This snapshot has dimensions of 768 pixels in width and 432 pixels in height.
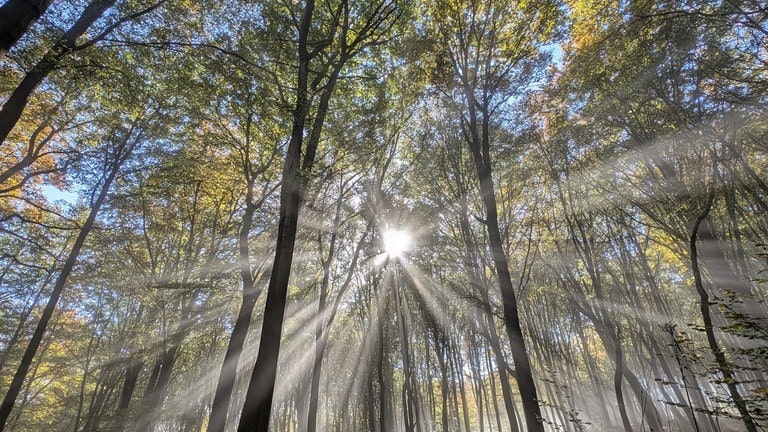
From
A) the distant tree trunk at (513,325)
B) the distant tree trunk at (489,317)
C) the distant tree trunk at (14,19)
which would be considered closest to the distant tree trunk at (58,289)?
the distant tree trunk at (14,19)

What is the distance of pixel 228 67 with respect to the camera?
7520mm

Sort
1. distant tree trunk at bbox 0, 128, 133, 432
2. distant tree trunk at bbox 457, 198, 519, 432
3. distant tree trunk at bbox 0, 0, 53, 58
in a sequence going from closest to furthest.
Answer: distant tree trunk at bbox 0, 0, 53, 58, distant tree trunk at bbox 0, 128, 133, 432, distant tree trunk at bbox 457, 198, 519, 432

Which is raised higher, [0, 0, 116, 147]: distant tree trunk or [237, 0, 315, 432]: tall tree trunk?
[0, 0, 116, 147]: distant tree trunk

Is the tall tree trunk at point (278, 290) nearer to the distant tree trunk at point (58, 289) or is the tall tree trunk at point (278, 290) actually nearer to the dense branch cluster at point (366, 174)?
the dense branch cluster at point (366, 174)

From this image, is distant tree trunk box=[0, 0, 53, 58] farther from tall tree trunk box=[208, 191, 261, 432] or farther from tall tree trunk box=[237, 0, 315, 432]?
tall tree trunk box=[208, 191, 261, 432]

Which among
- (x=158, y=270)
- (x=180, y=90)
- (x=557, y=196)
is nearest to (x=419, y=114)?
(x=557, y=196)

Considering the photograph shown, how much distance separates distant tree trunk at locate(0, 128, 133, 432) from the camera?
8148 millimetres

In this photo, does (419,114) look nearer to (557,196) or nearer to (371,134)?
(371,134)

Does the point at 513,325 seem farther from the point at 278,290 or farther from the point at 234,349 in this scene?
the point at 234,349

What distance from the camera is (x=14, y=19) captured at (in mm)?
3959

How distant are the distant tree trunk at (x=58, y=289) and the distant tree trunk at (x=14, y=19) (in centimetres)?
618

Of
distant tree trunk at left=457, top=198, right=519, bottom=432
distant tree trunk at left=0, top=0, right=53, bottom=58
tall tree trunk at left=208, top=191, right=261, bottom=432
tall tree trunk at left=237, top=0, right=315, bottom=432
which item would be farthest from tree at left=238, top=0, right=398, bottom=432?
distant tree trunk at left=457, top=198, right=519, bottom=432

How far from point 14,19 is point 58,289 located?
8423 millimetres

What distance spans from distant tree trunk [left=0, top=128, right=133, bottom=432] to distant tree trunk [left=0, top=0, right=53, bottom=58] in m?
6.18
